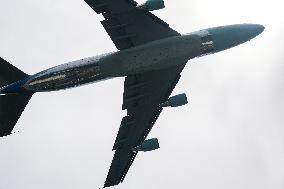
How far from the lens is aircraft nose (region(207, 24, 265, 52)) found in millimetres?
48781

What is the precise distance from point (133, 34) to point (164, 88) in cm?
803

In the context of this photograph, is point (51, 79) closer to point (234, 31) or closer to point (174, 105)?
point (174, 105)

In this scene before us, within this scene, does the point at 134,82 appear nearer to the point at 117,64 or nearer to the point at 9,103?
the point at 117,64

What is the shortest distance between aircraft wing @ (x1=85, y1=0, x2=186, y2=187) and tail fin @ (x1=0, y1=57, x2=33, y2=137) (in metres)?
9.90

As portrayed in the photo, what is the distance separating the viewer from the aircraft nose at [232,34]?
48.8 meters

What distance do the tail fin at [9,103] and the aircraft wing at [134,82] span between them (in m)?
9.90

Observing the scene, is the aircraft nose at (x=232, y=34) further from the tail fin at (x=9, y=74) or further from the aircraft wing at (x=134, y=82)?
the tail fin at (x=9, y=74)

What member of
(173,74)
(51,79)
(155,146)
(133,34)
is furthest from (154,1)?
(155,146)

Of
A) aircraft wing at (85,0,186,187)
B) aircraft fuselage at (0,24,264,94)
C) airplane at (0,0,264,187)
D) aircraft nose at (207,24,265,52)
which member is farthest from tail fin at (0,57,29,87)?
Result: aircraft nose at (207,24,265,52)

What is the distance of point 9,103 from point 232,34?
75.1 feet

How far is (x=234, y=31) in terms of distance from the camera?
162 ft

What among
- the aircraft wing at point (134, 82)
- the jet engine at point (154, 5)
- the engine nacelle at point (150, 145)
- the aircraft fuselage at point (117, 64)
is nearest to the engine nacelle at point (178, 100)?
the aircraft wing at point (134, 82)

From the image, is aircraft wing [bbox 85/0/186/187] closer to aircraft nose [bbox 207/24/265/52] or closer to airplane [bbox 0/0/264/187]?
airplane [bbox 0/0/264/187]

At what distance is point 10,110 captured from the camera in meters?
46.7
